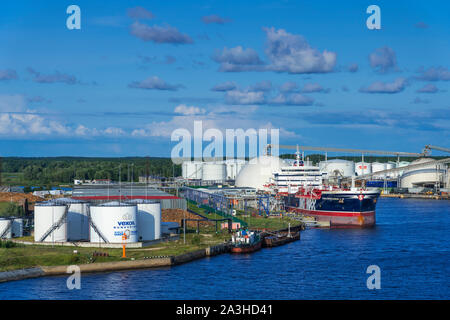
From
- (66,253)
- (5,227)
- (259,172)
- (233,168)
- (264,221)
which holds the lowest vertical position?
(66,253)

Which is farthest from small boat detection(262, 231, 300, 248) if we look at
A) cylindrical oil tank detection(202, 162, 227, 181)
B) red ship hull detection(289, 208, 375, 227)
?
cylindrical oil tank detection(202, 162, 227, 181)

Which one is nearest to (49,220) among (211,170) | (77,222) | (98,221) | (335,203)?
(77,222)

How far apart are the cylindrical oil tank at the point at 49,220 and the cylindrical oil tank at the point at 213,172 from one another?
92608 mm

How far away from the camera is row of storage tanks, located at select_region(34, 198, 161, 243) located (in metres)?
42.9

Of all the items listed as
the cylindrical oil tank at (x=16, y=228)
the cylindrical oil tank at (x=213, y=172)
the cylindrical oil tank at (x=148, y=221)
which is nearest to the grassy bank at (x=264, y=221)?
the cylindrical oil tank at (x=148, y=221)

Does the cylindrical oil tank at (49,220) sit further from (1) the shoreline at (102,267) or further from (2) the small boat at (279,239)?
(2) the small boat at (279,239)

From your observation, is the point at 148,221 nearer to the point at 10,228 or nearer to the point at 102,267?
the point at 102,267

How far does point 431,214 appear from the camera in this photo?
3100 inches

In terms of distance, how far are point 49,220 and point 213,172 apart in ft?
307

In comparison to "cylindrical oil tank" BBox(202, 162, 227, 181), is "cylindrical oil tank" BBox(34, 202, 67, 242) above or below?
below

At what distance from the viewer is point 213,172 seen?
137 metres

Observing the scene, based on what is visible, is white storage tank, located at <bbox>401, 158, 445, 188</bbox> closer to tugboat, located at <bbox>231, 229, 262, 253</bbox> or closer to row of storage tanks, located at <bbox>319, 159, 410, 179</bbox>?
row of storage tanks, located at <bbox>319, 159, 410, 179</bbox>

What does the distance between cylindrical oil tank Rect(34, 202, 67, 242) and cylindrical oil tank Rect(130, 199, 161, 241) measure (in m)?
→ 5.13
